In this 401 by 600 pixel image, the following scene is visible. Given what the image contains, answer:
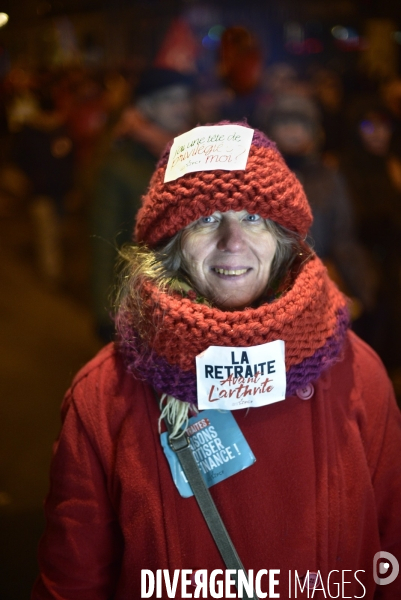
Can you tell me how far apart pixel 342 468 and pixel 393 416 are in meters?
0.17

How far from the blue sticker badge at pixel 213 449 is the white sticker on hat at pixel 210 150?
50cm

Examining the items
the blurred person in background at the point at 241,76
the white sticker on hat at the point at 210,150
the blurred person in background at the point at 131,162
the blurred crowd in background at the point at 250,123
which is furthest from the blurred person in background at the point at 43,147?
the white sticker on hat at the point at 210,150

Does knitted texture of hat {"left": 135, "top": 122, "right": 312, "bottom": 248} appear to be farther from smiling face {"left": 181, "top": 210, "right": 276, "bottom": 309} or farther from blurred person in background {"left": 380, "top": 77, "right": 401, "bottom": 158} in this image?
blurred person in background {"left": 380, "top": 77, "right": 401, "bottom": 158}

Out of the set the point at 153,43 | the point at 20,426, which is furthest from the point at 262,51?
the point at 20,426

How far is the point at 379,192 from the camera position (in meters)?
2.56

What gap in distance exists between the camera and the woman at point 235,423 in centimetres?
115

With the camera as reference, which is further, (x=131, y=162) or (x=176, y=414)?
(x=131, y=162)

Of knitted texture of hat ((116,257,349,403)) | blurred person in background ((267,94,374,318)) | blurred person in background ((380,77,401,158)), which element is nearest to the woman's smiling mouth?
knitted texture of hat ((116,257,349,403))

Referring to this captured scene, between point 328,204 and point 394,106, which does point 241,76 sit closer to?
point 394,106

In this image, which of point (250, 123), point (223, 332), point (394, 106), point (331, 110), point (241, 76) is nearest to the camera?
point (223, 332)

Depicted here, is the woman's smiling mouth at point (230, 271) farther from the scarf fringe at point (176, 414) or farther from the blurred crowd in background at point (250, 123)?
the blurred crowd in background at point (250, 123)

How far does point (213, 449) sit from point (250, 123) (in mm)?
1496

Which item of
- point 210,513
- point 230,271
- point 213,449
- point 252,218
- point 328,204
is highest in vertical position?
point 328,204

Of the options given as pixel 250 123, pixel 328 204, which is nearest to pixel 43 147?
pixel 250 123
